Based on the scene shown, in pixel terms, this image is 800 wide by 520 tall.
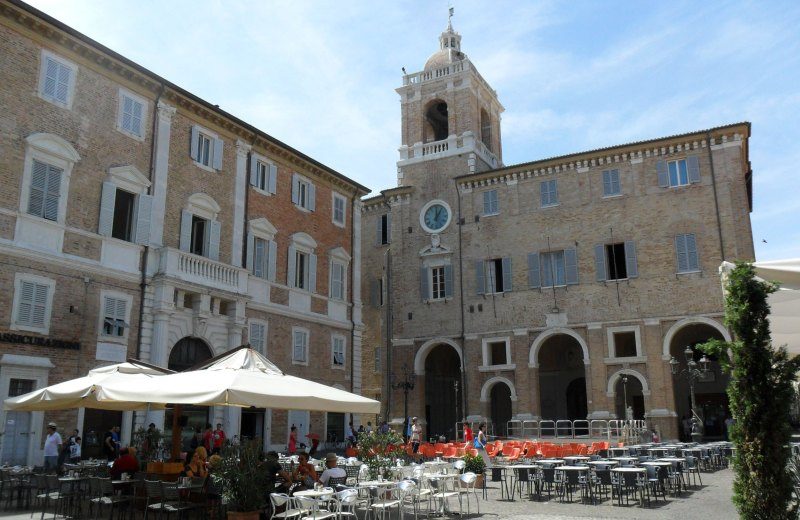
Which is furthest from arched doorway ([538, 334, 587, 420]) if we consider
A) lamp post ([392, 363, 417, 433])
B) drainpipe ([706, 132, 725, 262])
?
drainpipe ([706, 132, 725, 262])

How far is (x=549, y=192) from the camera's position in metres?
34.0

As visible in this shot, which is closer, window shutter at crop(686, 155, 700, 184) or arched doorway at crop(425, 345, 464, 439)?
window shutter at crop(686, 155, 700, 184)

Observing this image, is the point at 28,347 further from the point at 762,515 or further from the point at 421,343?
the point at 421,343

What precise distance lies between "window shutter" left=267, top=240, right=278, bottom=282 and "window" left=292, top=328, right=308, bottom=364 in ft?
7.58

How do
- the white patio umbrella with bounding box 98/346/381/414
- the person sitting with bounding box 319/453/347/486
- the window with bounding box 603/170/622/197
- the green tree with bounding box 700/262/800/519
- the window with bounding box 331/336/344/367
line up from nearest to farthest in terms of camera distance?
1. the green tree with bounding box 700/262/800/519
2. the white patio umbrella with bounding box 98/346/381/414
3. the person sitting with bounding box 319/453/347/486
4. the window with bounding box 331/336/344/367
5. the window with bounding box 603/170/622/197

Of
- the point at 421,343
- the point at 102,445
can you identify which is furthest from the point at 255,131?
the point at 421,343

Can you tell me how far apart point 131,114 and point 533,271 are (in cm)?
2061

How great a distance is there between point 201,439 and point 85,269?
20.1ft

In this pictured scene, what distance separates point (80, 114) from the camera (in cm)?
1883

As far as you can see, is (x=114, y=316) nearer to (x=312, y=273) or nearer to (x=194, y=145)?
(x=194, y=145)

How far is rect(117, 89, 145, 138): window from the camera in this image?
2012 cm

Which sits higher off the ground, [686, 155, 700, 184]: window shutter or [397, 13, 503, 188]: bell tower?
[397, 13, 503, 188]: bell tower

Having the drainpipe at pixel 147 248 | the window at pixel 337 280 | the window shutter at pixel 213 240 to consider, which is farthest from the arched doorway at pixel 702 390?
the drainpipe at pixel 147 248

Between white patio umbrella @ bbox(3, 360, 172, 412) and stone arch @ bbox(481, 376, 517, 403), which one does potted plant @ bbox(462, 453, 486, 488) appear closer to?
white patio umbrella @ bbox(3, 360, 172, 412)
